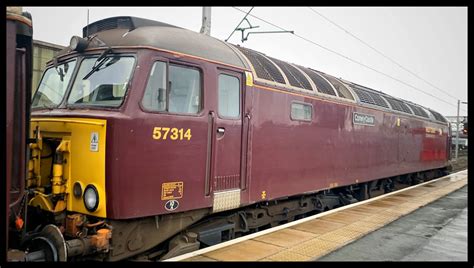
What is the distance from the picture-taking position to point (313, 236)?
5.93m

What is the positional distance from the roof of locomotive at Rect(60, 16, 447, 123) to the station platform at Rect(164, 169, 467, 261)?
2528mm

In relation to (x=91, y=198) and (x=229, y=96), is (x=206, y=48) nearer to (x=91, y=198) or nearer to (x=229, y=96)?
(x=229, y=96)

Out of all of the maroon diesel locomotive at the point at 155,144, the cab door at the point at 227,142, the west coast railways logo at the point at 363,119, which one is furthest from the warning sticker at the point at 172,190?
the west coast railways logo at the point at 363,119

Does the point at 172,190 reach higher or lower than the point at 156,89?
lower

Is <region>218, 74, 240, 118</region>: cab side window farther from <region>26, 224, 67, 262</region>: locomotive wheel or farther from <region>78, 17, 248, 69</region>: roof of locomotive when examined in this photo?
<region>26, 224, 67, 262</region>: locomotive wheel

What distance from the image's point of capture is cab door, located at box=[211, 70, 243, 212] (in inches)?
226

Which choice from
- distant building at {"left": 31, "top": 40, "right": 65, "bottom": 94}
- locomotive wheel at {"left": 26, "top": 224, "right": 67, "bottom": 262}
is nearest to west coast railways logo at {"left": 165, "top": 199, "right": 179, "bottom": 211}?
locomotive wheel at {"left": 26, "top": 224, "right": 67, "bottom": 262}

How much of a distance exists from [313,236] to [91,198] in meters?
3.28

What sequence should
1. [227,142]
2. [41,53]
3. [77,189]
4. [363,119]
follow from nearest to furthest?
[77,189]
[227,142]
[363,119]
[41,53]

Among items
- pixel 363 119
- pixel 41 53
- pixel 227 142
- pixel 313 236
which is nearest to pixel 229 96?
pixel 227 142

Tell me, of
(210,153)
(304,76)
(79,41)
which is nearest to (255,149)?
(210,153)

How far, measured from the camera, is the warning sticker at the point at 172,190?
5.02 m
